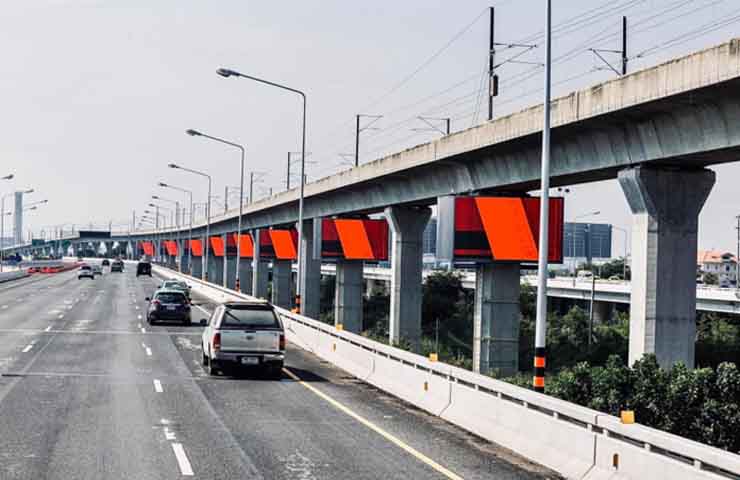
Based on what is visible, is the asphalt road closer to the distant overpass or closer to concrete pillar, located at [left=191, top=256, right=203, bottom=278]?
the distant overpass

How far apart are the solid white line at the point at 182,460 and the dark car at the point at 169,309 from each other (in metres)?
30.1

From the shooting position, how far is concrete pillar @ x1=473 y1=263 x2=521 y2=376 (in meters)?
34.6

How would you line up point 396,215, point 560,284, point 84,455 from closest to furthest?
point 84,455 < point 396,215 < point 560,284

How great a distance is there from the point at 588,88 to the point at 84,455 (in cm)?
1414

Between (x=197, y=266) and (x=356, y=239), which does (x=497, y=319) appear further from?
(x=197, y=266)

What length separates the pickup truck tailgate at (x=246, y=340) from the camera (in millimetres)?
25203

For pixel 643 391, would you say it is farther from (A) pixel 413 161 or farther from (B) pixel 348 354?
(A) pixel 413 161

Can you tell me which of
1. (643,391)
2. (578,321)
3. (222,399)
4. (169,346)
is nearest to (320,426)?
(222,399)

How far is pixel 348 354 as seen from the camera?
28.8 m

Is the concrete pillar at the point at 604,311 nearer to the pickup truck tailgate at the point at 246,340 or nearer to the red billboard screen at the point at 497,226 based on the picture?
the red billboard screen at the point at 497,226

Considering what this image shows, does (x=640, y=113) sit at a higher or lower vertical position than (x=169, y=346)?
higher

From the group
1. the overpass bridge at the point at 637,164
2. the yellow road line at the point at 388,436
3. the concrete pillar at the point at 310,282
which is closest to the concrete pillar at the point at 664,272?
A: the overpass bridge at the point at 637,164

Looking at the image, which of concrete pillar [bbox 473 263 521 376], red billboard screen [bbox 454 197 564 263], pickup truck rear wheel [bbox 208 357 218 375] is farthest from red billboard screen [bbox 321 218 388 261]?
pickup truck rear wheel [bbox 208 357 218 375]

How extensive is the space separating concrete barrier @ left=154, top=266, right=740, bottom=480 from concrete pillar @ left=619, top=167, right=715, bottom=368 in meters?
4.83
